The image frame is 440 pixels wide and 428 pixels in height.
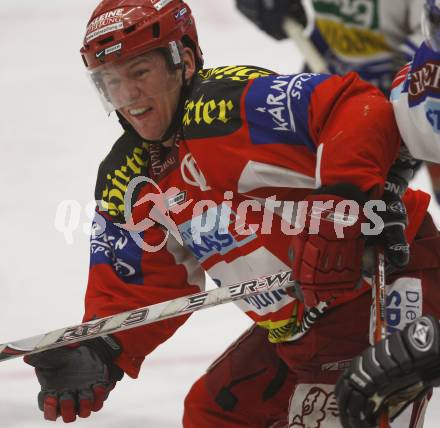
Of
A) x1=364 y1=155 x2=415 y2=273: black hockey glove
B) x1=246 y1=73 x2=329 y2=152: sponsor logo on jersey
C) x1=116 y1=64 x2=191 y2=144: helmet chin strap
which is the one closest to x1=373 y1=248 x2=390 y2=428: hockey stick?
x1=364 y1=155 x2=415 y2=273: black hockey glove

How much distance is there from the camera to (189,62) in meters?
2.96

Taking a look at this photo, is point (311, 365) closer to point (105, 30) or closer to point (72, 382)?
point (72, 382)

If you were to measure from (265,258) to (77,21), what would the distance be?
369 centimetres

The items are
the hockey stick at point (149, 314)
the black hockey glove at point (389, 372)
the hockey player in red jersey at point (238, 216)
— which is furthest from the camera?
the hockey stick at point (149, 314)

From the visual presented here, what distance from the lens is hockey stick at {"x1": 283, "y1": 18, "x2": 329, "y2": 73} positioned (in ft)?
14.3

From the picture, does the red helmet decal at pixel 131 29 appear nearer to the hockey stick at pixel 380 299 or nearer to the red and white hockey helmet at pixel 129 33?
the red and white hockey helmet at pixel 129 33

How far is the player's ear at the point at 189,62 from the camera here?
9.64ft

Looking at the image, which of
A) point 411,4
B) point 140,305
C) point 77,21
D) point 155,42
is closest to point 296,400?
point 140,305

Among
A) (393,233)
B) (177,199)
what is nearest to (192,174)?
(177,199)

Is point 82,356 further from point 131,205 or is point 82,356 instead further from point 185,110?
point 185,110

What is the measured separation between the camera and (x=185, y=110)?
8.96 ft

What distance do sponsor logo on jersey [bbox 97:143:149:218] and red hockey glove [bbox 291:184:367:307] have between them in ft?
1.84

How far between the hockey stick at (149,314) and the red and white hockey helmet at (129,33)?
0.49 metres

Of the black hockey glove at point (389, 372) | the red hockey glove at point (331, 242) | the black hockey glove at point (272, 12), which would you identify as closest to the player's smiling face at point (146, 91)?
the red hockey glove at point (331, 242)
